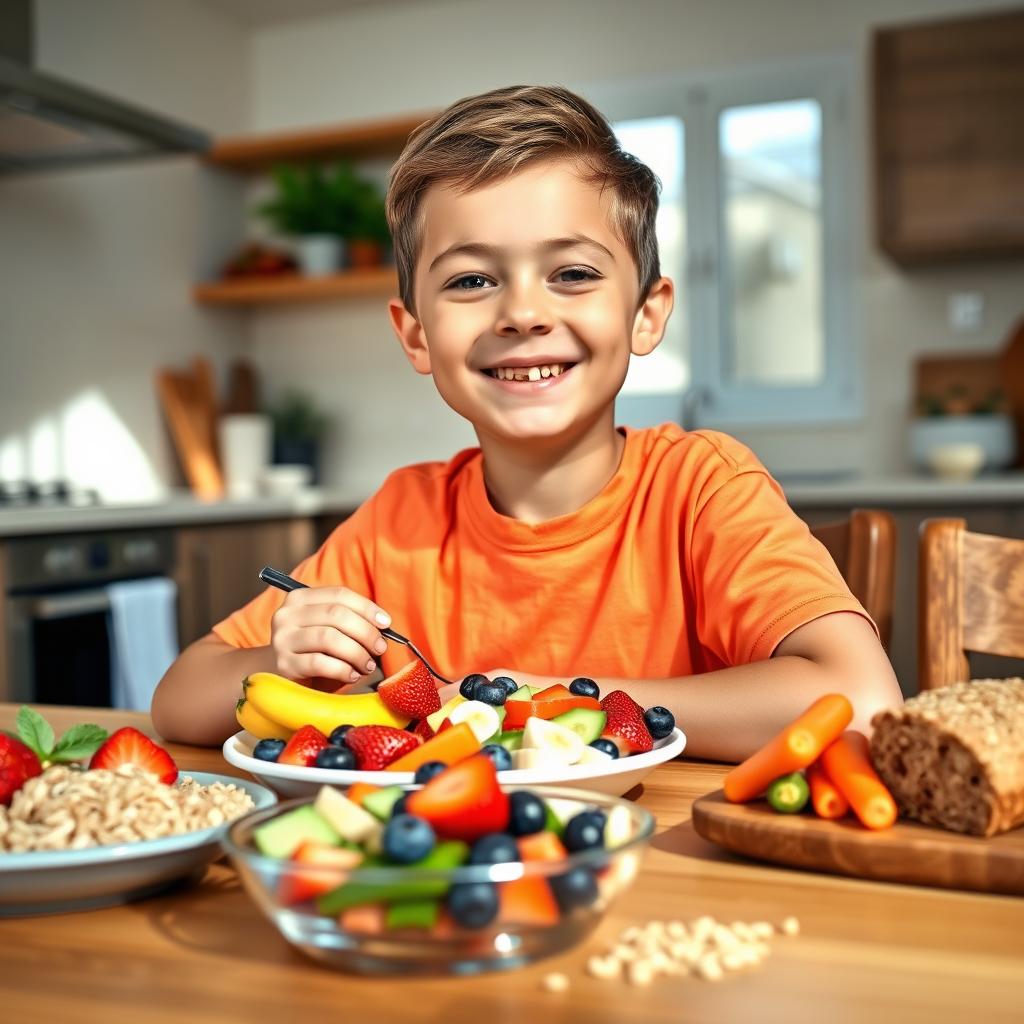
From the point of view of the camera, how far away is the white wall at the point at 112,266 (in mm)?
3736

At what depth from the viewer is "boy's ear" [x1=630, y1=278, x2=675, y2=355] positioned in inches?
58.7

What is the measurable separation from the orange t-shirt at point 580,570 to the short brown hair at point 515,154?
10.3 inches

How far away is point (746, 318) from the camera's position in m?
4.19

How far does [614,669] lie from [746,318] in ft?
9.87

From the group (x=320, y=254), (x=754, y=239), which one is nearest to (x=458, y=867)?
(x=754, y=239)

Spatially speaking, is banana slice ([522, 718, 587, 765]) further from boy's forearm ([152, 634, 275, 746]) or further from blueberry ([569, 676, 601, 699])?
boy's forearm ([152, 634, 275, 746])

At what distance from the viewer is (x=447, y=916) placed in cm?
53

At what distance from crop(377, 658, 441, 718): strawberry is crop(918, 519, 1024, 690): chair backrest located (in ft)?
2.04

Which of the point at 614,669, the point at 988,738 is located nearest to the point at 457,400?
the point at 614,669

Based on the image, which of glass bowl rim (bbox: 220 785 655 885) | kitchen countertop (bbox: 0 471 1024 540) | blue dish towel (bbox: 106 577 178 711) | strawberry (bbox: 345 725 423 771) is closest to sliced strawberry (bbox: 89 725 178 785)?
strawberry (bbox: 345 725 423 771)

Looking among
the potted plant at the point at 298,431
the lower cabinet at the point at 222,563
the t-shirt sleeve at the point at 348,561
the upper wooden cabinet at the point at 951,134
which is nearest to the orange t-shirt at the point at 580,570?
the t-shirt sleeve at the point at 348,561

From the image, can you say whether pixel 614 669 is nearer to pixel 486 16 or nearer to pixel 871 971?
pixel 871 971

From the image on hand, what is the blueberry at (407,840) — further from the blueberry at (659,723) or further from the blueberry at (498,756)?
the blueberry at (659,723)

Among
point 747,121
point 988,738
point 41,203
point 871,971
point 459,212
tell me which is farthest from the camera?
point 747,121
